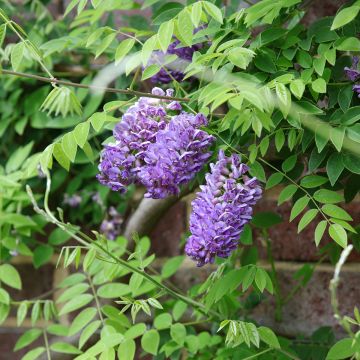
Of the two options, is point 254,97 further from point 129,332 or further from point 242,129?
point 129,332

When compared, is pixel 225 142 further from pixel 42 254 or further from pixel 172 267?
pixel 42 254

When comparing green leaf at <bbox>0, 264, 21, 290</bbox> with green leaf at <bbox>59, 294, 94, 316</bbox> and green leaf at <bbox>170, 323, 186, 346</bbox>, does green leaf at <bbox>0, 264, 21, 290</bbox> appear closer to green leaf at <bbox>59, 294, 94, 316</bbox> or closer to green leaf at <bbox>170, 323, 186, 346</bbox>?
green leaf at <bbox>59, 294, 94, 316</bbox>

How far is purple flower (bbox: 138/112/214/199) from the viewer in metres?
0.65

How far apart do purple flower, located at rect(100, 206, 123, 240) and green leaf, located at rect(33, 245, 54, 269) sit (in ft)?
0.30

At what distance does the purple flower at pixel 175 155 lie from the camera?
A: 0.65m

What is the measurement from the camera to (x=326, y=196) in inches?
27.4

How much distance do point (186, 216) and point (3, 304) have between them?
0.31 metres

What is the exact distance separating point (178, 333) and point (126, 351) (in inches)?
4.5

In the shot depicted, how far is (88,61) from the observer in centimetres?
118

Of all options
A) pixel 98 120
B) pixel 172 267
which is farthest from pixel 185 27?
pixel 172 267

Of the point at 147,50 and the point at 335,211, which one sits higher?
the point at 147,50

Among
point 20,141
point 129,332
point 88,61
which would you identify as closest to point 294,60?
point 129,332

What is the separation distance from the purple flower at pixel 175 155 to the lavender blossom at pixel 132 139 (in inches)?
0.5

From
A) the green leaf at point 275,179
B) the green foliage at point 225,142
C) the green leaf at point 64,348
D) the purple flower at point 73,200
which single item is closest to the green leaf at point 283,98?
the green foliage at point 225,142
